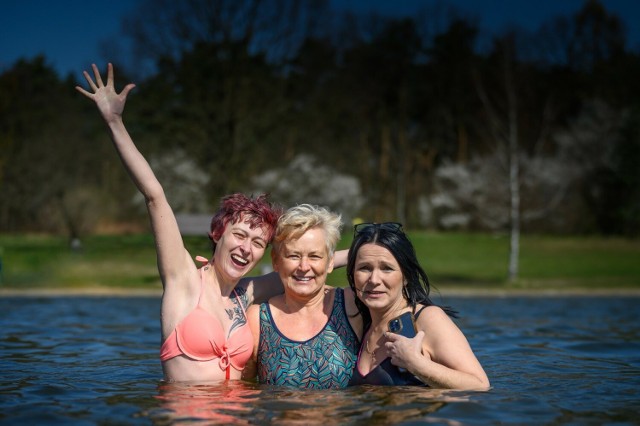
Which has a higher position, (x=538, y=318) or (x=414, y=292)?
(x=414, y=292)

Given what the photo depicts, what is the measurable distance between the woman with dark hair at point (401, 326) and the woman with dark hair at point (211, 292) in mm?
668

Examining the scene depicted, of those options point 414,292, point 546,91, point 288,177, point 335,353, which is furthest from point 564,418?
point 546,91

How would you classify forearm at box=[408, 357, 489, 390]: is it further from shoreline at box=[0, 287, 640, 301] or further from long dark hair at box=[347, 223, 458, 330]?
shoreline at box=[0, 287, 640, 301]

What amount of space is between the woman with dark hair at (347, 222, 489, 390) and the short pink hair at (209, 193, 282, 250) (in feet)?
1.82

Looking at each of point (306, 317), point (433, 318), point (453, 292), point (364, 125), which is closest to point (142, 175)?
point (306, 317)

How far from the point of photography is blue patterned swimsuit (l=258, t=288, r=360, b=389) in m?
4.95

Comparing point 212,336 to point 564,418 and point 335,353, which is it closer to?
point 335,353

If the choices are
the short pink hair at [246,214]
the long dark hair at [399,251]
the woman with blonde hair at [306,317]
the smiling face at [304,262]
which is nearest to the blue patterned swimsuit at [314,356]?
the woman with blonde hair at [306,317]

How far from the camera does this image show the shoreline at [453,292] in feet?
57.6

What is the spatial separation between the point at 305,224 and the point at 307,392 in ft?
3.56

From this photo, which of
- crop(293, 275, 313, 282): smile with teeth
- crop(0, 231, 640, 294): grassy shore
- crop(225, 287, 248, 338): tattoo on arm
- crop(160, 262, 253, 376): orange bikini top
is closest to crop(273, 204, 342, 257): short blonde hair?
crop(293, 275, 313, 282): smile with teeth

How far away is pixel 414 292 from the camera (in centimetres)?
473

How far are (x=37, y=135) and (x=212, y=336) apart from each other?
33.6 meters

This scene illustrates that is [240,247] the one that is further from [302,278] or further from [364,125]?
[364,125]
